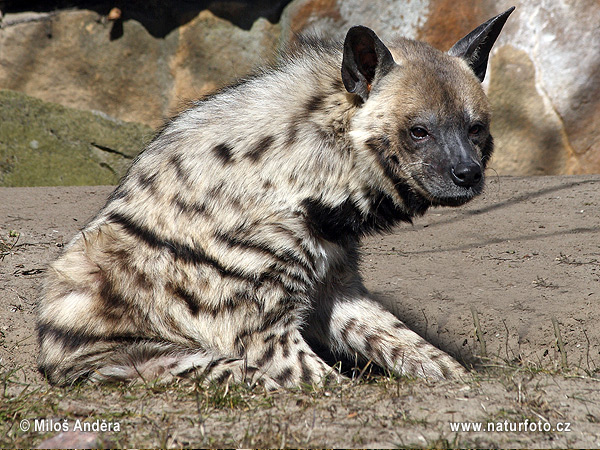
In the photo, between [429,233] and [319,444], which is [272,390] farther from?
[429,233]

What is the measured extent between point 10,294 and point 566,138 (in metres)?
4.69

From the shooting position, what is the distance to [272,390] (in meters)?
2.79

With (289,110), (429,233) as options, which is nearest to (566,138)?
(429,233)

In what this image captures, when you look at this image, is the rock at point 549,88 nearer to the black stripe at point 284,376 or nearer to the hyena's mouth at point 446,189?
the hyena's mouth at point 446,189

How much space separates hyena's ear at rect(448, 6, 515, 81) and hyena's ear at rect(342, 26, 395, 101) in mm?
455

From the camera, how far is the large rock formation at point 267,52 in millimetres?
6059

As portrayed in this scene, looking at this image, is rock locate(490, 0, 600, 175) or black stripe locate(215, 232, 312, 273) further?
rock locate(490, 0, 600, 175)

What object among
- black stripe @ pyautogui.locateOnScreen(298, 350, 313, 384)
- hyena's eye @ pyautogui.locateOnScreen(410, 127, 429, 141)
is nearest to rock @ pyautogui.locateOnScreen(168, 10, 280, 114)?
hyena's eye @ pyautogui.locateOnScreen(410, 127, 429, 141)

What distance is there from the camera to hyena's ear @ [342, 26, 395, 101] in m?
2.88

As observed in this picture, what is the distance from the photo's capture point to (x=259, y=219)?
2896 millimetres

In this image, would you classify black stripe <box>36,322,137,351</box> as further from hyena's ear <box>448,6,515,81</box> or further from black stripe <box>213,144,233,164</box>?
hyena's ear <box>448,6,515,81</box>

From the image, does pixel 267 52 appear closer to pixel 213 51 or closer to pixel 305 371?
pixel 213 51

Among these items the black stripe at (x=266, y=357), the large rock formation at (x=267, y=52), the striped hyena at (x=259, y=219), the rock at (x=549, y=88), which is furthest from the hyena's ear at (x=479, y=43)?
the rock at (x=549, y=88)

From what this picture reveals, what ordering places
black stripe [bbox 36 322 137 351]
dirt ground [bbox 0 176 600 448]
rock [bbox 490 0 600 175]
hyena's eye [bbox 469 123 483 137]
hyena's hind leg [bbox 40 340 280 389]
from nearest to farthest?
dirt ground [bbox 0 176 600 448] → hyena's hind leg [bbox 40 340 280 389] → black stripe [bbox 36 322 137 351] → hyena's eye [bbox 469 123 483 137] → rock [bbox 490 0 600 175]
